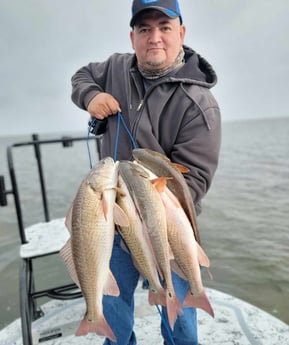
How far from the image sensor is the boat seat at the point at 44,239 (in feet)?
11.1

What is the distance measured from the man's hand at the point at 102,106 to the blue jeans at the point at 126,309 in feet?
2.66

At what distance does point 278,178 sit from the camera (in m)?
13.5

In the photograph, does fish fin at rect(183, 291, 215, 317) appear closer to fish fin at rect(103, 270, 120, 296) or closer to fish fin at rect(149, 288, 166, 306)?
fish fin at rect(149, 288, 166, 306)

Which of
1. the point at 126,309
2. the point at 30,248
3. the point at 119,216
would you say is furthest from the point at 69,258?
the point at 30,248

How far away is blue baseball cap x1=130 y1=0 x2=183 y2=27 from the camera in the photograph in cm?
207

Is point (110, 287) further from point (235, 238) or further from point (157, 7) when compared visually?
point (235, 238)

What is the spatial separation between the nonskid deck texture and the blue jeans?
67 cm

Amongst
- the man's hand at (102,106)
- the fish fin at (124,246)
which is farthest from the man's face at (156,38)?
the fish fin at (124,246)

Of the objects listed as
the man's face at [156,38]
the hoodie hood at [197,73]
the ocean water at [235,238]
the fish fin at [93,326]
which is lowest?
the ocean water at [235,238]

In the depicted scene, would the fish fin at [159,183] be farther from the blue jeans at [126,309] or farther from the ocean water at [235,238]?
the ocean water at [235,238]

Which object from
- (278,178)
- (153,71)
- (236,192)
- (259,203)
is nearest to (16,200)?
(153,71)

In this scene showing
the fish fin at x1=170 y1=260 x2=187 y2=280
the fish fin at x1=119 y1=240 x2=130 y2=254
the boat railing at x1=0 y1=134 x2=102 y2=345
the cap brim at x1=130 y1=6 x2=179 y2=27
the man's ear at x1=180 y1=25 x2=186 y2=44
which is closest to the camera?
the fish fin at x1=170 y1=260 x2=187 y2=280

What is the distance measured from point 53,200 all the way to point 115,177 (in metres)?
10.6

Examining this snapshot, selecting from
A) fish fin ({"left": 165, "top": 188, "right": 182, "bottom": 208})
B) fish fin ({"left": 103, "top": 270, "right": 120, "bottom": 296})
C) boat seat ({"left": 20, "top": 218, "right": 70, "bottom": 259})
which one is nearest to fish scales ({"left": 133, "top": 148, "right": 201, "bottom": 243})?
fish fin ({"left": 165, "top": 188, "right": 182, "bottom": 208})
